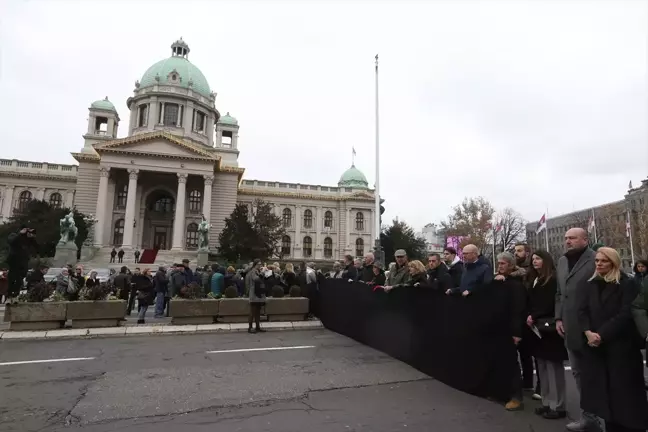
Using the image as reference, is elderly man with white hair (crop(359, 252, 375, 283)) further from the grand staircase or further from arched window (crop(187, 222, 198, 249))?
arched window (crop(187, 222, 198, 249))

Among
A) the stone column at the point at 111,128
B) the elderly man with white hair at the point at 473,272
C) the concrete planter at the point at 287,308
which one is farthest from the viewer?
the stone column at the point at 111,128

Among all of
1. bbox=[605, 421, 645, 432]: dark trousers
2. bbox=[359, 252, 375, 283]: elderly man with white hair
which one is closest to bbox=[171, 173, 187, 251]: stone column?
bbox=[359, 252, 375, 283]: elderly man with white hair

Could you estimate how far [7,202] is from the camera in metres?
53.5

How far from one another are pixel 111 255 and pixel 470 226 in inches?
1641

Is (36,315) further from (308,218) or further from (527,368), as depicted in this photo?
(308,218)

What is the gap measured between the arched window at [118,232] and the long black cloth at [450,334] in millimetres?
49196

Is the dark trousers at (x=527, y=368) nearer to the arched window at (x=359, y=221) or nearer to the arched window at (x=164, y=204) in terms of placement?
the arched window at (x=164, y=204)

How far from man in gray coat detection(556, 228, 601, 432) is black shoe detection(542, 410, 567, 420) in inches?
10.5

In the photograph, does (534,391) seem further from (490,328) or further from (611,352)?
(611,352)

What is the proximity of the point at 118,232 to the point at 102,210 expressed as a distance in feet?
17.8

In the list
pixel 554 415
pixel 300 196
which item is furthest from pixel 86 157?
pixel 554 415

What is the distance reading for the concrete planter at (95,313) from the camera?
1079cm

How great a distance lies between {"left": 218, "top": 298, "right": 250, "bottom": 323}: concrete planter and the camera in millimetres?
12180

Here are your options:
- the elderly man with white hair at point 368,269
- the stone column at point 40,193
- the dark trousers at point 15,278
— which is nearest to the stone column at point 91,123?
the stone column at point 40,193
